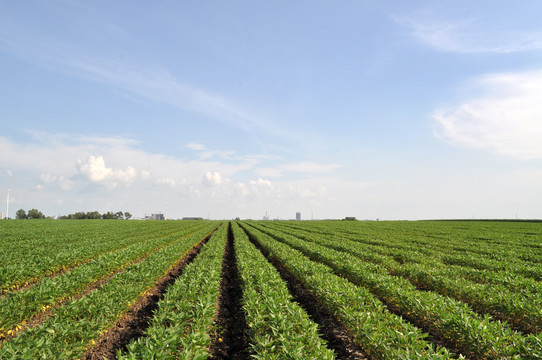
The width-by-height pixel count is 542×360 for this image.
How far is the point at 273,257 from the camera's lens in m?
20.2

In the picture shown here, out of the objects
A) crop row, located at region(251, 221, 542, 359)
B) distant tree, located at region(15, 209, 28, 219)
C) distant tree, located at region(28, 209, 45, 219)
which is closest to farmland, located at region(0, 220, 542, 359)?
crop row, located at region(251, 221, 542, 359)

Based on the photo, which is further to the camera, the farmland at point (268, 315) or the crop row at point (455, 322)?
the crop row at point (455, 322)

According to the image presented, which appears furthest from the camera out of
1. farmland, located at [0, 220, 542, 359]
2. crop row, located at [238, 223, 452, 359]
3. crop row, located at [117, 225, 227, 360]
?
farmland, located at [0, 220, 542, 359]

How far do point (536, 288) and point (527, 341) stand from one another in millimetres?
5867

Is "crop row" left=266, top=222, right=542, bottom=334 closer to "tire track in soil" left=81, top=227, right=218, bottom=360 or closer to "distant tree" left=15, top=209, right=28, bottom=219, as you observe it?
"tire track in soil" left=81, top=227, right=218, bottom=360

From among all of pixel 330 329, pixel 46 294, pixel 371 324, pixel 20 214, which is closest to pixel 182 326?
pixel 330 329

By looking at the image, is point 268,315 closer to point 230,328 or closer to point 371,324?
point 230,328

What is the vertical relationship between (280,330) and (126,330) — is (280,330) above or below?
above

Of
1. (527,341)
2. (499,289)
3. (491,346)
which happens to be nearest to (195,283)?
(491,346)

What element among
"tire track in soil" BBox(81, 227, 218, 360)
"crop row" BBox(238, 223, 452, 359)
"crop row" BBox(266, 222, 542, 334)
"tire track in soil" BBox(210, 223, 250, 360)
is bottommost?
"tire track in soil" BBox(210, 223, 250, 360)

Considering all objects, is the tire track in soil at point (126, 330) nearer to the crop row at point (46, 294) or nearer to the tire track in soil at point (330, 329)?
the crop row at point (46, 294)

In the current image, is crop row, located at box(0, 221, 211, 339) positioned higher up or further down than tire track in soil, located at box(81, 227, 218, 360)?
higher up

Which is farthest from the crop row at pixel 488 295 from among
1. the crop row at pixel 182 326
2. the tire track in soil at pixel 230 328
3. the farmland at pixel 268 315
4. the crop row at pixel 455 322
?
the crop row at pixel 182 326

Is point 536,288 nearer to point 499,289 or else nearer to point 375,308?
point 499,289
